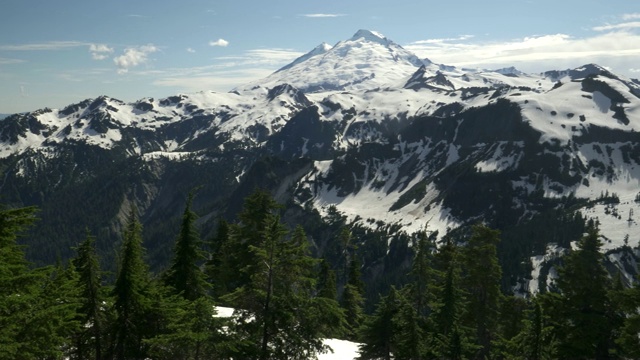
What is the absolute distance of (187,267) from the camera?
3584cm

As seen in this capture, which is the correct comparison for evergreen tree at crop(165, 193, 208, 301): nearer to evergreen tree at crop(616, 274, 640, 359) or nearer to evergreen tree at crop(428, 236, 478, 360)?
evergreen tree at crop(428, 236, 478, 360)

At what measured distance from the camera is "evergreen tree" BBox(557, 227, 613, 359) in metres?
34.1

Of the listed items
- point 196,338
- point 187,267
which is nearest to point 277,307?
point 196,338

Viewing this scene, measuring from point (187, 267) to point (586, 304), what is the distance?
29883 mm

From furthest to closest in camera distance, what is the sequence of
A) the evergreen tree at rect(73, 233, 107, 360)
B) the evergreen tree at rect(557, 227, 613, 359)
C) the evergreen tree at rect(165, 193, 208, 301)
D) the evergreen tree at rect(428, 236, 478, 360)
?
the evergreen tree at rect(165, 193, 208, 301), the evergreen tree at rect(557, 227, 613, 359), the evergreen tree at rect(428, 236, 478, 360), the evergreen tree at rect(73, 233, 107, 360)

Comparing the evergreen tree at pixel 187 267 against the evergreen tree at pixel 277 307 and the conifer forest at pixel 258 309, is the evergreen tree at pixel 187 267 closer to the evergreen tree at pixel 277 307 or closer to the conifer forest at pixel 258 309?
the conifer forest at pixel 258 309

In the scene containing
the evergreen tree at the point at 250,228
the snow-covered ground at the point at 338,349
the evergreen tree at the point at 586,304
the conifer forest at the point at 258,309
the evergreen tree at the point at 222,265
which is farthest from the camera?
the evergreen tree at the point at 222,265

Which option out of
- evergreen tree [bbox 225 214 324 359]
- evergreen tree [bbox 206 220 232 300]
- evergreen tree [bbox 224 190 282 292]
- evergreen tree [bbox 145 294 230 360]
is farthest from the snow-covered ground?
evergreen tree [bbox 225 214 324 359]

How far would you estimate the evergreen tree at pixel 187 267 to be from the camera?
35.7 meters

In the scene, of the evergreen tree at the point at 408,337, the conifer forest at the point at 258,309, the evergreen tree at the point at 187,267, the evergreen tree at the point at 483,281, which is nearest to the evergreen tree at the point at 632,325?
the conifer forest at the point at 258,309

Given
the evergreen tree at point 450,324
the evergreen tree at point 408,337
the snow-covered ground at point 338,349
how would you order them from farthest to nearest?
the snow-covered ground at point 338,349 → the evergreen tree at point 408,337 → the evergreen tree at point 450,324

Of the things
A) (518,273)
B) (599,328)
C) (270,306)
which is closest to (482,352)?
(599,328)

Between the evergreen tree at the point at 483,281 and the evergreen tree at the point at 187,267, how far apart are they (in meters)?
23.3

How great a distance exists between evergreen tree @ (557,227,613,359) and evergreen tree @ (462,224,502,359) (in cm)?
662
